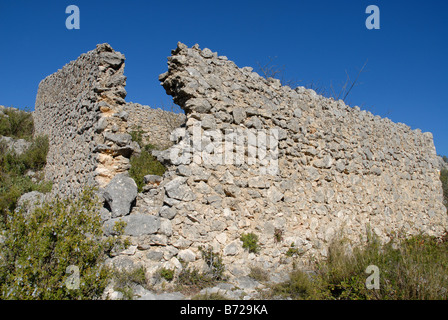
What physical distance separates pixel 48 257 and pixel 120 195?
4.78 feet

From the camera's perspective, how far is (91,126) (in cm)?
570

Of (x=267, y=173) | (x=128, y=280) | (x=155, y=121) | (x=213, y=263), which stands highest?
(x=155, y=121)

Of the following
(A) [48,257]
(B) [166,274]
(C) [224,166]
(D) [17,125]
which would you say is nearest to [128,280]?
(B) [166,274]

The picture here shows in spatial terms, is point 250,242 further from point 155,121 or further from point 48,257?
point 155,121

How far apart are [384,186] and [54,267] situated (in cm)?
790

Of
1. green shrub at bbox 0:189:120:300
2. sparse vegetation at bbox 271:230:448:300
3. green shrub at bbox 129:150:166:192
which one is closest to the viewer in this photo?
green shrub at bbox 0:189:120:300

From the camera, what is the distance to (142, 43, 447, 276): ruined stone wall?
189 inches

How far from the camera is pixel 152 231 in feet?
14.1

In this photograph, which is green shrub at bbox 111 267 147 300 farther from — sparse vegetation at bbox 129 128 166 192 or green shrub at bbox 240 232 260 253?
sparse vegetation at bbox 129 128 166 192

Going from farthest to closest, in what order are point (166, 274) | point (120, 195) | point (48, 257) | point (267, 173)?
point (267, 173), point (120, 195), point (166, 274), point (48, 257)

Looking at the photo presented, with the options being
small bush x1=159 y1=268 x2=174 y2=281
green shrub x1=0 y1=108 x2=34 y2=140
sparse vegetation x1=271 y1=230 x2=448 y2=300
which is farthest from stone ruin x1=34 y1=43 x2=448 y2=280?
green shrub x1=0 y1=108 x2=34 y2=140

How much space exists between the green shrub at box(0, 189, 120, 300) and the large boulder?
81 centimetres

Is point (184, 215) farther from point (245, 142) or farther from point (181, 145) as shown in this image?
point (245, 142)

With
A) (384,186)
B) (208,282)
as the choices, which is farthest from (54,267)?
(384,186)
